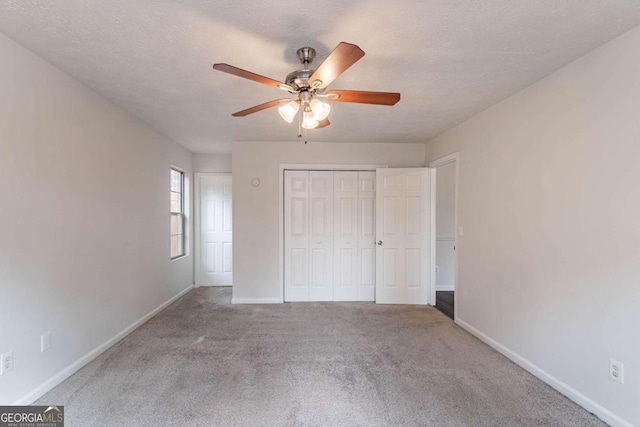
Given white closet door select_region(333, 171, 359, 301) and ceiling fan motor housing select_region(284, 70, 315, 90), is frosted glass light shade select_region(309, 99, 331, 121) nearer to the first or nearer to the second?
ceiling fan motor housing select_region(284, 70, 315, 90)

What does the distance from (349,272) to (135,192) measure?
117 inches

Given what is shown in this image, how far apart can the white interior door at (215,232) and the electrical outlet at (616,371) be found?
4.78 m

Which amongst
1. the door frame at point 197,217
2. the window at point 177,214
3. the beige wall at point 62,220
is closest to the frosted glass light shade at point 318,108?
the beige wall at point 62,220

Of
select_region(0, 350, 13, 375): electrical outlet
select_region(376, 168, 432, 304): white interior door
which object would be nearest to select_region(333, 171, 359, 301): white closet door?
select_region(376, 168, 432, 304): white interior door

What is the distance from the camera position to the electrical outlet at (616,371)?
1.69m

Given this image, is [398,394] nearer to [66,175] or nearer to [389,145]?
[66,175]

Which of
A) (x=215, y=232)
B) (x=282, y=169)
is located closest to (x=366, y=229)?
(x=282, y=169)

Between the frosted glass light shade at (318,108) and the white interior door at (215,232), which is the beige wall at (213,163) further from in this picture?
the frosted glass light shade at (318,108)

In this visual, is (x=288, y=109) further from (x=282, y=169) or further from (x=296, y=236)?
(x=296, y=236)

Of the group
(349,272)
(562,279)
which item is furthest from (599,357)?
(349,272)

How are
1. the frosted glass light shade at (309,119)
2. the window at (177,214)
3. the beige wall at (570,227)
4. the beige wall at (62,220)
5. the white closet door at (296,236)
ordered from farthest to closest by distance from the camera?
1. the window at (177,214)
2. the white closet door at (296,236)
3. the frosted glass light shade at (309,119)
4. the beige wall at (62,220)
5. the beige wall at (570,227)

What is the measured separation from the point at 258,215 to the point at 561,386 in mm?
3552

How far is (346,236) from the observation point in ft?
14.2

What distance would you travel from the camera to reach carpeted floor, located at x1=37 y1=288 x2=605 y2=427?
1822 millimetres
